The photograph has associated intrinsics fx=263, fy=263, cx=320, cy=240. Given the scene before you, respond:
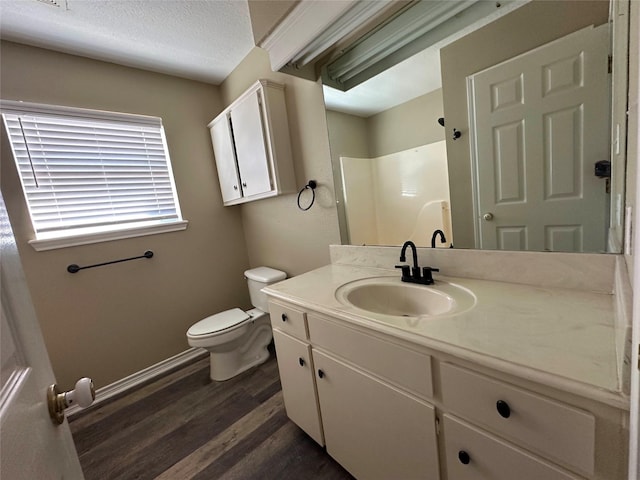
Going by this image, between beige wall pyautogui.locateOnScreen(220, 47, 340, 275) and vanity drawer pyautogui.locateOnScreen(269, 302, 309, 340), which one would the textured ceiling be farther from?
vanity drawer pyautogui.locateOnScreen(269, 302, 309, 340)

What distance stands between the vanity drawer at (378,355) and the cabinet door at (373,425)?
Answer: 0.04 m

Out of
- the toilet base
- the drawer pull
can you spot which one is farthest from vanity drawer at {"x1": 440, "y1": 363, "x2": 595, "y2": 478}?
the toilet base

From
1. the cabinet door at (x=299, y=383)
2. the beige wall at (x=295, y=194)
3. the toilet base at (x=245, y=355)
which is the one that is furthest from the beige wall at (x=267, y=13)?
the toilet base at (x=245, y=355)

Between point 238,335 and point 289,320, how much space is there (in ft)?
2.91

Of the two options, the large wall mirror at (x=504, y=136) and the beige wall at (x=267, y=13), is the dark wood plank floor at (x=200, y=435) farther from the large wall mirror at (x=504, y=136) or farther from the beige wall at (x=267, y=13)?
the beige wall at (x=267, y=13)

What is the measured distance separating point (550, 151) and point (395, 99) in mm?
662

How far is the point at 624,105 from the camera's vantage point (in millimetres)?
712

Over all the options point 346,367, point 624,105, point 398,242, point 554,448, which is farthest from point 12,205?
point 624,105

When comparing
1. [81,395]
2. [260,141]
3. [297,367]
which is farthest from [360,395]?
[260,141]

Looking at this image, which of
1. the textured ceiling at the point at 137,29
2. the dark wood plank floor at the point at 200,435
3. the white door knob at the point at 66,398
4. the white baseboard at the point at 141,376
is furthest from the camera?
the white baseboard at the point at 141,376

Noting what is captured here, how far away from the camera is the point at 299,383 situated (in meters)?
1.25

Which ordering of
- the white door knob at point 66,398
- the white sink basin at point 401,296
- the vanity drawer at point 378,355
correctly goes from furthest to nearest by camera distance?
the white sink basin at point 401,296 < the vanity drawer at point 378,355 < the white door knob at point 66,398

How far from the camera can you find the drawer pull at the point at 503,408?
58 centimetres

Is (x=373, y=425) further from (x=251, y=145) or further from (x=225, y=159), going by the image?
(x=225, y=159)
